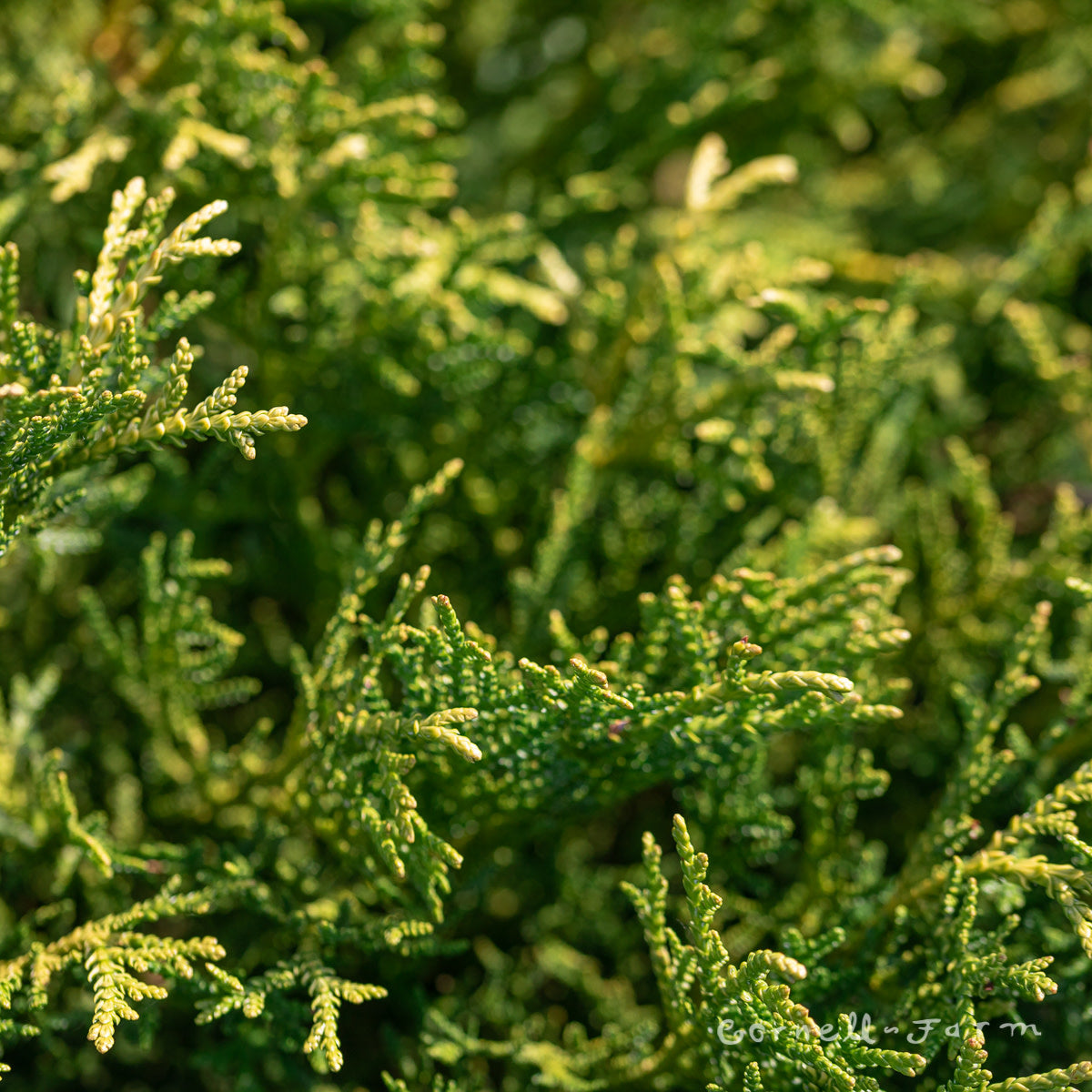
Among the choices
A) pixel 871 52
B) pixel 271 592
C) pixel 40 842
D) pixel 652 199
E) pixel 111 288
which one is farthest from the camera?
pixel 652 199

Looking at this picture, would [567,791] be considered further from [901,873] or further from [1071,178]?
[1071,178]

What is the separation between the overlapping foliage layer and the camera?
1301mm

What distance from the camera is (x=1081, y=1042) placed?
1.46 metres

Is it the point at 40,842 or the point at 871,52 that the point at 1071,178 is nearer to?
the point at 871,52

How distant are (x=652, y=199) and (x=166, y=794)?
213 centimetres

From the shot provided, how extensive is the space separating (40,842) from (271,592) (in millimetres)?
689

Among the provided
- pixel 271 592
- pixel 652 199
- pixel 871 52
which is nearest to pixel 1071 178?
pixel 871 52

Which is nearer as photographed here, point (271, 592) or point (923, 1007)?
point (923, 1007)

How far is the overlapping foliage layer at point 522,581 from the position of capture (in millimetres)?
1301

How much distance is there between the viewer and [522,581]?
1755 mm

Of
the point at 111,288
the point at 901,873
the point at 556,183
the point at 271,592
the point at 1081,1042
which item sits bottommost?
the point at 1081,1042

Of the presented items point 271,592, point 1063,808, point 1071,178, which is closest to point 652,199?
point 1071,178

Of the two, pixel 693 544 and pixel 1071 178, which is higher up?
pixel 1071 178

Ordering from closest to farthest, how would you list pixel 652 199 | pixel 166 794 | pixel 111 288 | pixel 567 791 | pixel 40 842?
pixel 111 288
pixel 567 791
pixel 40 842
pixel 166 794
pixel 652 199
